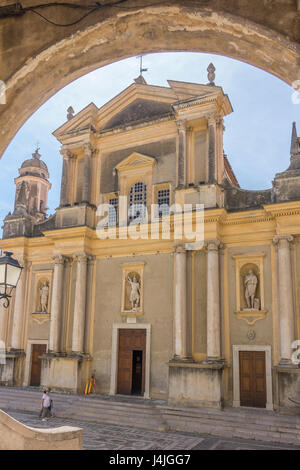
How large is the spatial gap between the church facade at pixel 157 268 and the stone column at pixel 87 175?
6 cm

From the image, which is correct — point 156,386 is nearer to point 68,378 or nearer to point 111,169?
point 68,378

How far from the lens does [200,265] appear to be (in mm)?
17656

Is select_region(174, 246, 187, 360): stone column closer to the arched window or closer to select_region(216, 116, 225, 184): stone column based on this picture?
the arched window

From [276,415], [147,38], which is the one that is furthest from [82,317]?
[147,38]

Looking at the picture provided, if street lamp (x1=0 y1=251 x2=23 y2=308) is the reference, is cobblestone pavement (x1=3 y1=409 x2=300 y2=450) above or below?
below

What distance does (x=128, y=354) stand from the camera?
744 inches

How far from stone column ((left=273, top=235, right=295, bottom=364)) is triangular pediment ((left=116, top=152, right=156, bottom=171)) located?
24.5 feet

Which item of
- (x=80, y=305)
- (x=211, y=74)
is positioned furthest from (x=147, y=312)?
(x=211, y=74)

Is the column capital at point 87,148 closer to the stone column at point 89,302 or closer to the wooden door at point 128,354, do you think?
the stone column at point 89,302

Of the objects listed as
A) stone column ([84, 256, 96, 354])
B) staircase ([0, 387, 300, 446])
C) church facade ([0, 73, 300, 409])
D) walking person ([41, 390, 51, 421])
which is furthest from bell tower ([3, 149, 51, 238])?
walking person ([41, 390, 51, 421])

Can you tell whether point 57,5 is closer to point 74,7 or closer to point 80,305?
point 74,7

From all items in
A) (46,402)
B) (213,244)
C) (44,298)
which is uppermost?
(213,244)

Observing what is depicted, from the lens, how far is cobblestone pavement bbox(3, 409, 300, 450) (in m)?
11.8

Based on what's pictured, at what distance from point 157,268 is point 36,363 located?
8.31m
